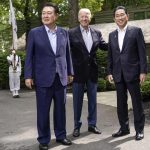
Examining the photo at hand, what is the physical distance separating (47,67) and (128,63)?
4.47ft

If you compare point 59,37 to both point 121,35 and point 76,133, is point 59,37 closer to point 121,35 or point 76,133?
point 121,35

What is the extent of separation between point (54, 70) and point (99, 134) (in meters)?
1.70

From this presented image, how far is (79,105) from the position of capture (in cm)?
851

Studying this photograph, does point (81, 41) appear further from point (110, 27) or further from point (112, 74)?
point (110, 27)

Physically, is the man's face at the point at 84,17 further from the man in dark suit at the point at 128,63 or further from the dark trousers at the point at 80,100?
the dark trousers at the point at 80,100

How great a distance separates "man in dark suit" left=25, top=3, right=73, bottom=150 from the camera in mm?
7332

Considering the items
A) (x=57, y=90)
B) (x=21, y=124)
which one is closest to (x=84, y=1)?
(x=21, y=124)

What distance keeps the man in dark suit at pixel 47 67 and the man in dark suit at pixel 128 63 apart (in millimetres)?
877

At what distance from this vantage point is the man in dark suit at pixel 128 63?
25.4ft

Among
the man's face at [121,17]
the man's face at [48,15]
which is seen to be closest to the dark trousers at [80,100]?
the man's face at [121,17]

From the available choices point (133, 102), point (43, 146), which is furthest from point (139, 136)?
point (43, 146)

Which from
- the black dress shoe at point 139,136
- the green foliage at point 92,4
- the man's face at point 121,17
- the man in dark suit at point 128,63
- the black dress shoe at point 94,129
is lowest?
the black dress shoe at point 94,129

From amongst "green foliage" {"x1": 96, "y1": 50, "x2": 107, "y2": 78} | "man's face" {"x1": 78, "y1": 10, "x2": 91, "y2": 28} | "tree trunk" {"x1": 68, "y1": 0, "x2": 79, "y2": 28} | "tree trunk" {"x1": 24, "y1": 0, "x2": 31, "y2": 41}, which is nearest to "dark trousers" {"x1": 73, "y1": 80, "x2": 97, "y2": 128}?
"man's face" {"x1": 78, "y1": 10, "x2": 91, "y2": 28}

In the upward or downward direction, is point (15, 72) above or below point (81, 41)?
below
